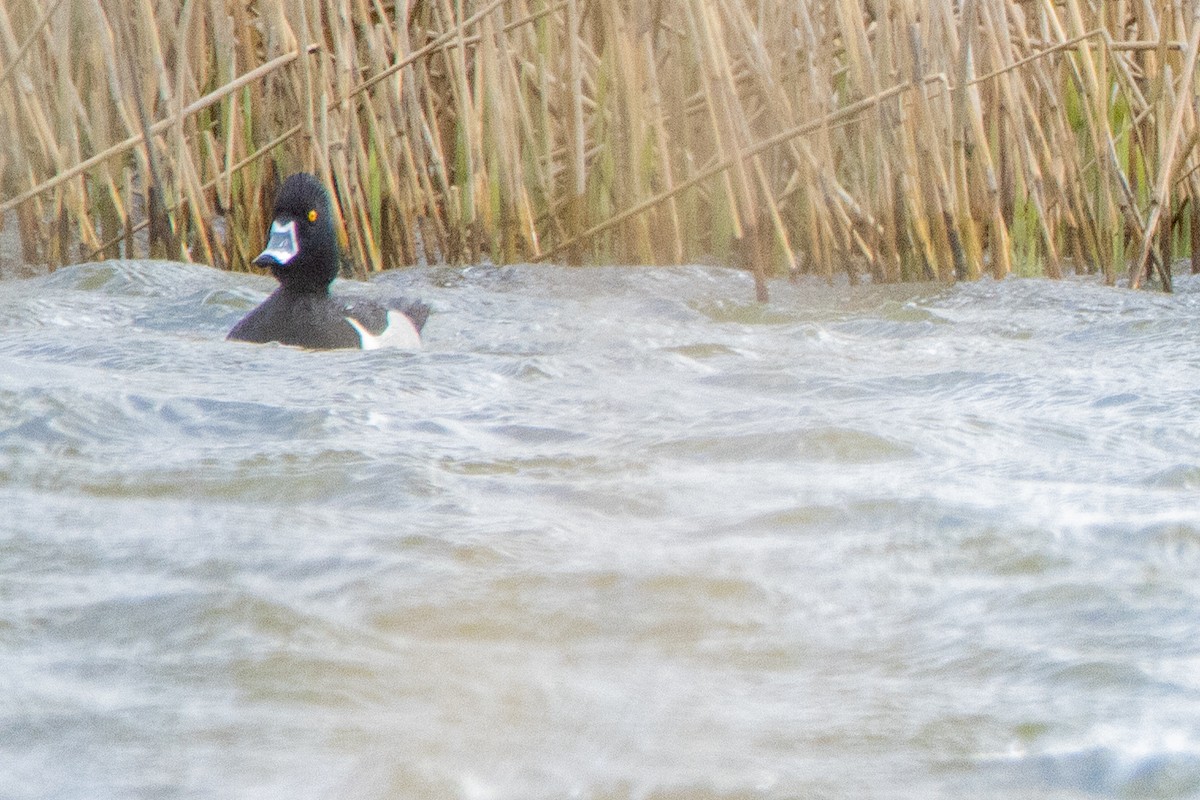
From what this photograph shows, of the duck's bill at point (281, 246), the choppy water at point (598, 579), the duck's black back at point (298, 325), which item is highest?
the duck's bill at point (281, 246)

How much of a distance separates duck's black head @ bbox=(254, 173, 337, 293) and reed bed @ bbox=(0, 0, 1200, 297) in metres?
0.27

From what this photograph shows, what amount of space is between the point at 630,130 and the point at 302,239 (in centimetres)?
106

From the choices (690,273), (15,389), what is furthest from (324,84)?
(15,389)

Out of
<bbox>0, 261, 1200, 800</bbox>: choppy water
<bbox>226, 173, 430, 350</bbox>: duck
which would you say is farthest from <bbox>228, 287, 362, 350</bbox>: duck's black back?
<bbox>0, 261, 1200, 800</bbox>: choppy water

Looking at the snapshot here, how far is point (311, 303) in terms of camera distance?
4.11 metres

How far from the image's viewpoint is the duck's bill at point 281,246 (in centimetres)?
412

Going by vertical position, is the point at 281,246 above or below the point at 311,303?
above

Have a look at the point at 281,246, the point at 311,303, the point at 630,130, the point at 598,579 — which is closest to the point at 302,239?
the point at 281,246

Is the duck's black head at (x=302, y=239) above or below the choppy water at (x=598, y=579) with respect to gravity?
above

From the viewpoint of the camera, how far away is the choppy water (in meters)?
1.40

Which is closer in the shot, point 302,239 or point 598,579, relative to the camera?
point 598,579

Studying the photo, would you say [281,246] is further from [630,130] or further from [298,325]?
[630,130]

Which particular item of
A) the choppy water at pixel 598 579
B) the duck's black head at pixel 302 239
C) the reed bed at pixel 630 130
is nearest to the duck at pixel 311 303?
the duck's black head at pixel 302 239

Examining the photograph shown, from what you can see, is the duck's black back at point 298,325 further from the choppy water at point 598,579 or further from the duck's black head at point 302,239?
the choppy water at point 598,579
